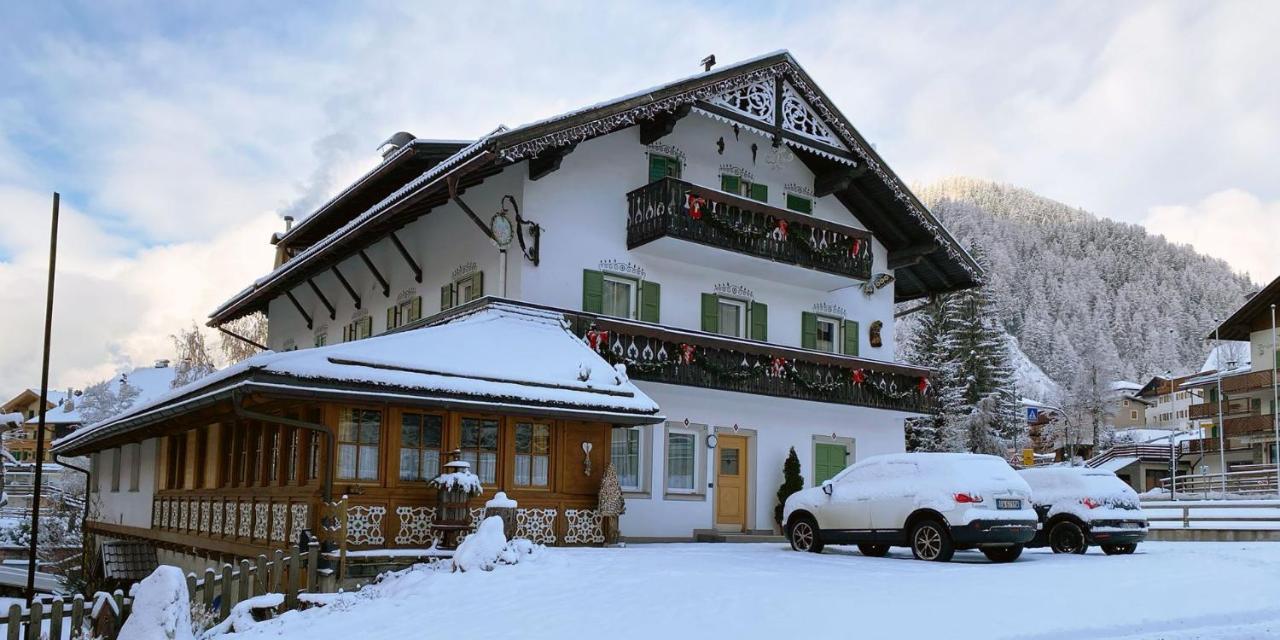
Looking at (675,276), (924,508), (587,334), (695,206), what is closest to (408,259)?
A: (675,276)

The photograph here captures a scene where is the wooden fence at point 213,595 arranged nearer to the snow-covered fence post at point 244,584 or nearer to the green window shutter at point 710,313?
the snow-covered fence post at point 244,584

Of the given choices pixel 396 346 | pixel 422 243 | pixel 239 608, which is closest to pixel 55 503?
pixel 422 243

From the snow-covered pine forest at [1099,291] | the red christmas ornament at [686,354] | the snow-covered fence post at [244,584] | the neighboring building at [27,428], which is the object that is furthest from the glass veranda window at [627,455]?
the snow-covered pine forest at [1099,291]

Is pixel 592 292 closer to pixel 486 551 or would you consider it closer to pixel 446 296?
pixel 446 296

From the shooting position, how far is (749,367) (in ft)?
86.1

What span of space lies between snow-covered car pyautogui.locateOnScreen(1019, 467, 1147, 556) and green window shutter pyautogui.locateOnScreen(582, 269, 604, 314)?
923 centimetres

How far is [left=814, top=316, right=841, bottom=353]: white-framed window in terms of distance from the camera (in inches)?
1190

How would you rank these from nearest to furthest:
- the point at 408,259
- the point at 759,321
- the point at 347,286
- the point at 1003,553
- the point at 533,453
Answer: the point at 1003,553, the point at 533,453, the point at 408,259, the point at 759,321, the point at 347,286

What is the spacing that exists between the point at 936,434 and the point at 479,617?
45.4m

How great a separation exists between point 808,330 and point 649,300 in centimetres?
538

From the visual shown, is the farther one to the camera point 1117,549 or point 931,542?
point 1117,549

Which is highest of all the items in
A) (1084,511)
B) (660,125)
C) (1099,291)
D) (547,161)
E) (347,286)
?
(1099,291)

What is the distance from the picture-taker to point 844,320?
3069 cm

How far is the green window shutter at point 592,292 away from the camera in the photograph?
25.1 m
